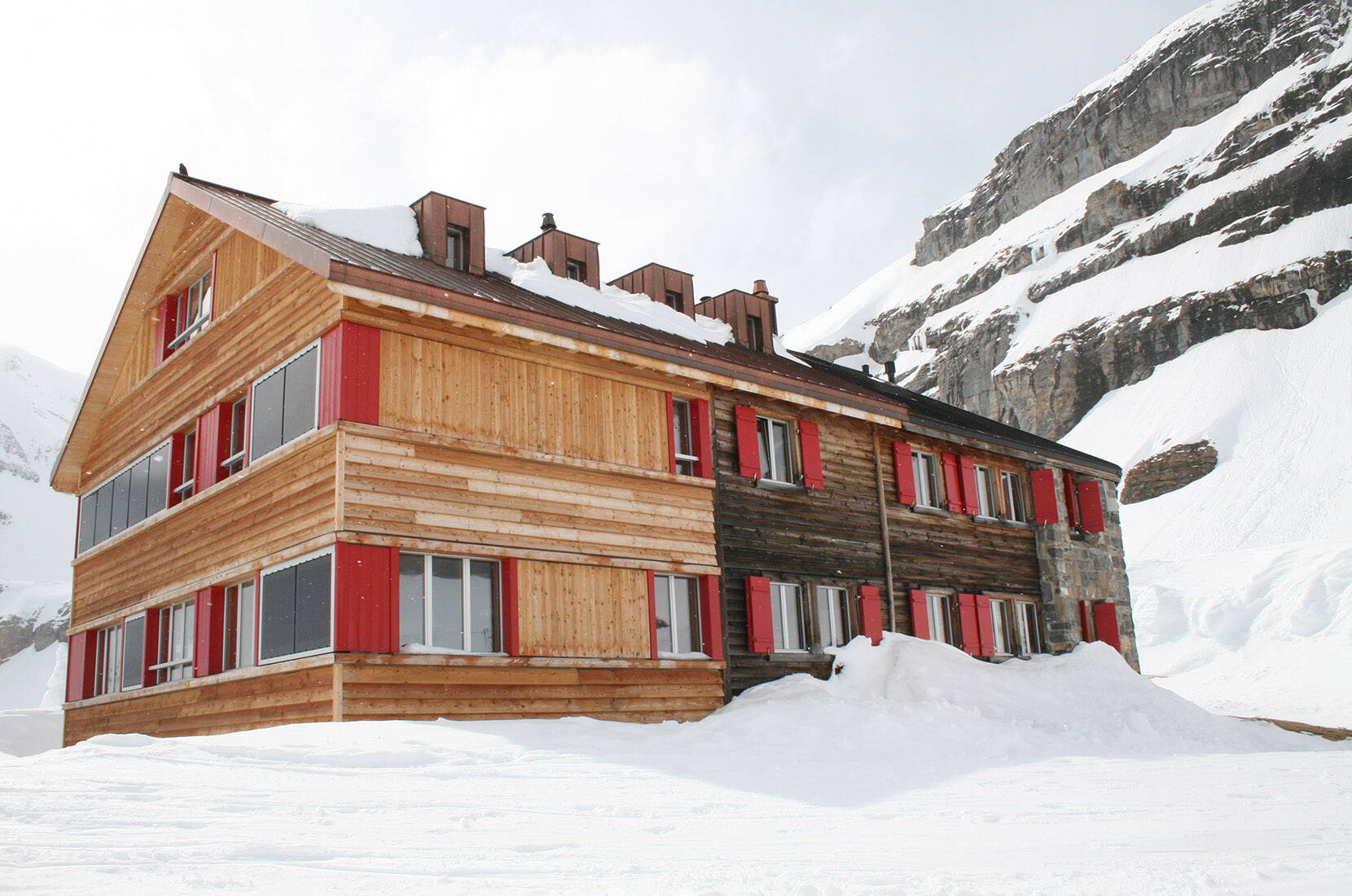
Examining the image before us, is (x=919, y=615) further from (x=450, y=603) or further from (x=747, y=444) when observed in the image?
(x=450, y=603)

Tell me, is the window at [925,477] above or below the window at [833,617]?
above

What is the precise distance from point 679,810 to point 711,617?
7655 millimetres

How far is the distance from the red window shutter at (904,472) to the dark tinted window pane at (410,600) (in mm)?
9979

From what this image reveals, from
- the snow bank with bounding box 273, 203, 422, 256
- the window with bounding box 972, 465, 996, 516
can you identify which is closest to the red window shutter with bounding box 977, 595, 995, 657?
the window with bounding box 972, 465, 996, 516

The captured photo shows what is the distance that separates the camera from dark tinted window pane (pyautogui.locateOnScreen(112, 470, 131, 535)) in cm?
1880

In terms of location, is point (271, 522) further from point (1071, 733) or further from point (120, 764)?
point (1071, 733)

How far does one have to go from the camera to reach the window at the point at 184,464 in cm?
1698

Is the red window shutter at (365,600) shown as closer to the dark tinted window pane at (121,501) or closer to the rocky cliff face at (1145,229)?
the dark tinted window pane at (121,501)

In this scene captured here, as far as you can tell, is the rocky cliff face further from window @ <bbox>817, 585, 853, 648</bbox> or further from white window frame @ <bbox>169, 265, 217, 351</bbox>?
white window frame @ <bbox>169, 265, 217, 351</bbox>

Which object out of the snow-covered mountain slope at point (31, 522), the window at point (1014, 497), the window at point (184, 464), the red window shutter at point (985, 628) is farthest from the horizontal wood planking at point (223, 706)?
the snow-covered mountain slope at point (31, 522)

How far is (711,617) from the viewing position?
16031 millimetres

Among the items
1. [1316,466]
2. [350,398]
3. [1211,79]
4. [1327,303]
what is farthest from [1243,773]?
[1211,79]

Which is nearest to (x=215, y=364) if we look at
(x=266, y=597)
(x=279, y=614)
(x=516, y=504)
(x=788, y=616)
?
(x=266, y=597)

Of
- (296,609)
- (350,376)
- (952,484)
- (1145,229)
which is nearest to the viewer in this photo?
(350,376)
